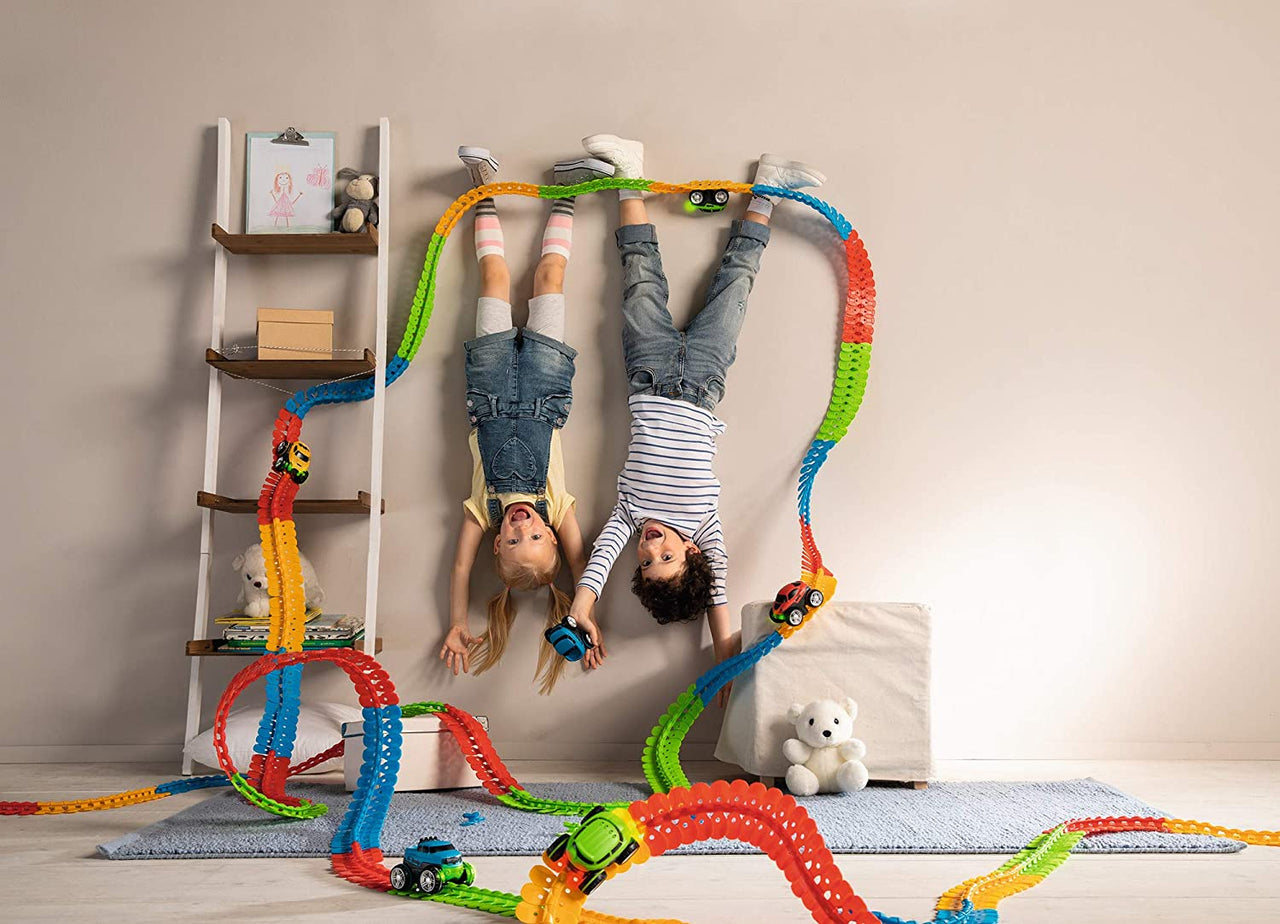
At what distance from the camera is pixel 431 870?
1.51 metres

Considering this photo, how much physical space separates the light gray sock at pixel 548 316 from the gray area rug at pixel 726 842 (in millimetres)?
1192

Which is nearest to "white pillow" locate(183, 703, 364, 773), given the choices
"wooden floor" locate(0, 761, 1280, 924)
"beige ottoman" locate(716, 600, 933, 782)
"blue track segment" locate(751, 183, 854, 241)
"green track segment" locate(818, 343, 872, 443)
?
"wooden floor" locate(0, 761, 1280, 924)

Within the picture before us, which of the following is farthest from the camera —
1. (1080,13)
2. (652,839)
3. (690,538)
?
(1080,13)

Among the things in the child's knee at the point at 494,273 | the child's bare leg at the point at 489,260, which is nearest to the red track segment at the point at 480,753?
the child's bare leg at the point at 489,260

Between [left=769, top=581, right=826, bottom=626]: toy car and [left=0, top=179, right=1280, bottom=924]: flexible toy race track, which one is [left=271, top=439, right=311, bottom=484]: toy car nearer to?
[left=0, top=179, right=1280, bottom=924]: flexible toy race track

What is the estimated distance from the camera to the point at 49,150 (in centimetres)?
283

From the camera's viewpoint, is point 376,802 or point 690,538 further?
point 690,538

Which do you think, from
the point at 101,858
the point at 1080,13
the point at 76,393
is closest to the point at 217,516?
the point at 76,393

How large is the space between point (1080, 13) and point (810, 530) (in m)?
1.75

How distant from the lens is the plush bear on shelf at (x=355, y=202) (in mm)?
2719

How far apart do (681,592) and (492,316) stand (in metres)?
0.91

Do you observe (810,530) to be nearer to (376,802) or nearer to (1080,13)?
(376,802)

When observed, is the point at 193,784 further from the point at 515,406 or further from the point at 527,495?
the point at 515,406

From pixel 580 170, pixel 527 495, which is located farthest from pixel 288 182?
pixel 527 495
